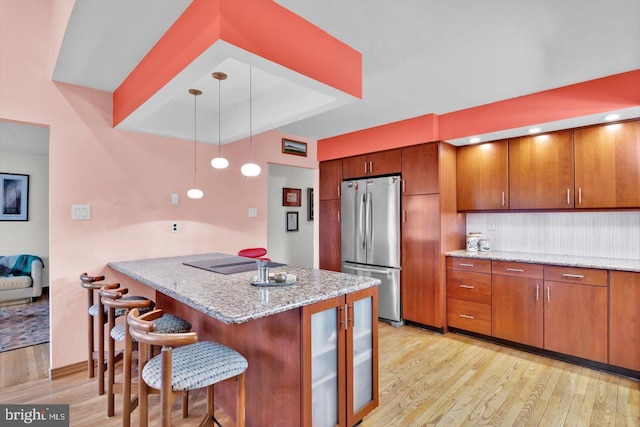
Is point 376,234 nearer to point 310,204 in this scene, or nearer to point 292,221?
point 292,221

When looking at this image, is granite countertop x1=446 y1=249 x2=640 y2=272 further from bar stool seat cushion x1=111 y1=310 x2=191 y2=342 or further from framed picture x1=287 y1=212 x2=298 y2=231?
framed picture x1=287 y1=212 x2=298 y2=231

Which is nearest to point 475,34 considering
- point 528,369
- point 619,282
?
point 619,282

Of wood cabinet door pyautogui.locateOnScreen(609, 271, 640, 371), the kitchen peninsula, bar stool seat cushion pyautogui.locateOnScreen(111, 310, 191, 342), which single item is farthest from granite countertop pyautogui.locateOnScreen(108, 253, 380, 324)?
wood cabinet door pyautogui.locateOnScreen(609, 271, 640, 371)

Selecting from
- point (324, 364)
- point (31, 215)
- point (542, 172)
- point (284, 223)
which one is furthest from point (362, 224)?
point (31, 215)

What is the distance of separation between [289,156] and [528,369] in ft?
11.5

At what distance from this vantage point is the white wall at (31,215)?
5113 millimetres

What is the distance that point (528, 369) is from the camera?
2793 millimetres

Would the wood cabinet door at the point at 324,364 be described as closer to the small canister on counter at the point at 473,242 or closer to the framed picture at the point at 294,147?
the small canister on counter at the point at 473,242

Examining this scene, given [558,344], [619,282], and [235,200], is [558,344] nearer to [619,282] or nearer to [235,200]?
[619,282]

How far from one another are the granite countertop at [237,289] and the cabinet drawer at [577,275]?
200 cm

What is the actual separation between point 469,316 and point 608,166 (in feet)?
6.26

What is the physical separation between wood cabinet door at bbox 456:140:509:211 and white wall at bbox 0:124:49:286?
6054 mm

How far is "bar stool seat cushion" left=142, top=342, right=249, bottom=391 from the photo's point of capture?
1366 millimetres

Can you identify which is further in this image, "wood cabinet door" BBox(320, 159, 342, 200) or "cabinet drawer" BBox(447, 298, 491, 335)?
"wood cabinet door" BBox(320, 159, 342, 200)
